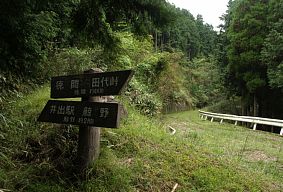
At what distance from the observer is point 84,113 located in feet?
15.0

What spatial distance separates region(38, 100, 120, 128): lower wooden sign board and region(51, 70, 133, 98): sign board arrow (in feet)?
0.50

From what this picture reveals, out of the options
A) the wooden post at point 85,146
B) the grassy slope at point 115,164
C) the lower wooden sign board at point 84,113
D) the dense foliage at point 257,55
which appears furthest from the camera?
the dense foliage at point 257,55

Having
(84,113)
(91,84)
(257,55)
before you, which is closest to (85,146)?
(84,113)

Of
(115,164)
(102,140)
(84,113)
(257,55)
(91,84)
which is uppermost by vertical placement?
(257,55)

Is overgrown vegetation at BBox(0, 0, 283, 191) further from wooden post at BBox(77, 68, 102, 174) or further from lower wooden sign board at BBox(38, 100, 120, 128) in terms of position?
lower wooden sign board at BBox(38, 100, 120, 128)

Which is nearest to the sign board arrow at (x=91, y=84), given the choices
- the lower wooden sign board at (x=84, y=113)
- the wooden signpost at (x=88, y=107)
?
the wooden signpost at (x=88, y=107)

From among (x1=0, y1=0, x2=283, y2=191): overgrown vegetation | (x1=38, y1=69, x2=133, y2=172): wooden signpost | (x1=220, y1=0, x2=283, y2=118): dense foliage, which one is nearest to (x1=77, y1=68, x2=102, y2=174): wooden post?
(x1=38, y1=69, x2=133, y2=172): wooden signpost

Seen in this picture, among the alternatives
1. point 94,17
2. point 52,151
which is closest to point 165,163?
point 52,151

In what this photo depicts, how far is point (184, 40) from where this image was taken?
6169 centimetres

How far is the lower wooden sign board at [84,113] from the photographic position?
14.1 ft

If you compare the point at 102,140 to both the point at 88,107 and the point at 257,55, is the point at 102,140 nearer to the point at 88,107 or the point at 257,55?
the point at 88,107

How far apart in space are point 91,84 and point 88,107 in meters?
0.32

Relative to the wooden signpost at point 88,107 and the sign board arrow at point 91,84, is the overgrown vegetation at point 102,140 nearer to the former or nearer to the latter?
the wooden signpost at point 88,107

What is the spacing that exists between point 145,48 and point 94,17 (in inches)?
491
